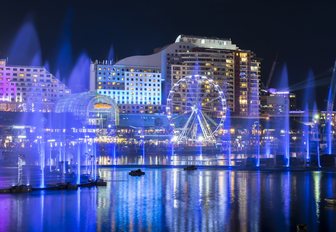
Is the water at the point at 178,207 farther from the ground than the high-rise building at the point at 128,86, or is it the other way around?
the high-rise building at the point at 128,86

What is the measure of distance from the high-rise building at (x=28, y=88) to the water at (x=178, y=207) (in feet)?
211

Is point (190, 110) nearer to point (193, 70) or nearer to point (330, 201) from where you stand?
point (193, 70)

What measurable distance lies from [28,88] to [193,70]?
3157 cm

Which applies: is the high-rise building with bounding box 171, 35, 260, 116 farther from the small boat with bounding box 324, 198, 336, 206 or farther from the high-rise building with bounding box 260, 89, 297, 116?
the small boat with bounding box 324, 198, 336, 206

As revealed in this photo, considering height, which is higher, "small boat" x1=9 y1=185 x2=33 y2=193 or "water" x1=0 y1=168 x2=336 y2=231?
"small boat" x1=9 y1=185 x2=33 y2=193

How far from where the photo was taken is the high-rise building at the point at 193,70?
111 meters

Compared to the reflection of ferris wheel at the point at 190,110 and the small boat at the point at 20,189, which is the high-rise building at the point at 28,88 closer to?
the reflection of ferris wheel at the point at 190,110

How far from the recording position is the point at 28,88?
104 metres

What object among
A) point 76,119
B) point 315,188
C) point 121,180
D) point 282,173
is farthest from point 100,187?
point 76,119

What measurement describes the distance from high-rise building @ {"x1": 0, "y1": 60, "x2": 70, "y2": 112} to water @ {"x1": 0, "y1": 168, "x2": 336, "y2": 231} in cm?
6442

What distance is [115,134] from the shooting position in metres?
97.1

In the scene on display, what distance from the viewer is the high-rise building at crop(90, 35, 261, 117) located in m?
111

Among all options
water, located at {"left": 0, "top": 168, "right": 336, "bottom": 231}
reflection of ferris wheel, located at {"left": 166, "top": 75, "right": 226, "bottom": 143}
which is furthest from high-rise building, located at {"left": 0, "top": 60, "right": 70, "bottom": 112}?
water, located at {"left": 0, "top": 168, "right": 336, "bottom": 231}

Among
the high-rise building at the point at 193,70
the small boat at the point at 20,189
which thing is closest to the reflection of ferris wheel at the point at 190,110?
the high-rise building at the point at 193,70
